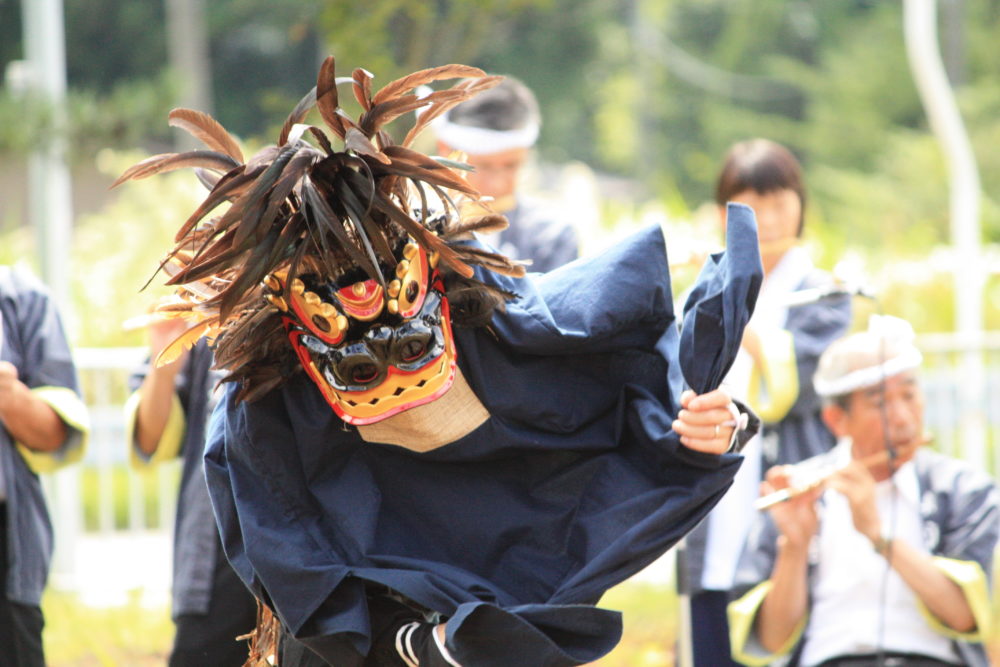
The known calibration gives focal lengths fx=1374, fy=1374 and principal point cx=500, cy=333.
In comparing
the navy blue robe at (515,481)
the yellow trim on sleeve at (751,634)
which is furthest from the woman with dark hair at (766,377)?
the navy blue robe at (515,481)

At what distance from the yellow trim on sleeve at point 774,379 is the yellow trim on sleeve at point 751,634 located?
507 millimetres

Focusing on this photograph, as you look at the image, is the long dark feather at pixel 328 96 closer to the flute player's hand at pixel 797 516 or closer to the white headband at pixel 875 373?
the flute player's hand at pixel 797 516

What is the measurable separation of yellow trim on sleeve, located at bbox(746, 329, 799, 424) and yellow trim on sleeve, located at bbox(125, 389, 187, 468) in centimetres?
162

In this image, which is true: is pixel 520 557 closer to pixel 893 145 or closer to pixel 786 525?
pixel 786 525

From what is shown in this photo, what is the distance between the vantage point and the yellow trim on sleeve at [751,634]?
3.69m

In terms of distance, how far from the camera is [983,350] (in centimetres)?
727

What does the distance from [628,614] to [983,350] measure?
2492 millimetres

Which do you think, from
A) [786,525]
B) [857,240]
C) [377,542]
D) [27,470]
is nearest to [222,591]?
[27,470]

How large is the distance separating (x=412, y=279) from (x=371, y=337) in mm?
129

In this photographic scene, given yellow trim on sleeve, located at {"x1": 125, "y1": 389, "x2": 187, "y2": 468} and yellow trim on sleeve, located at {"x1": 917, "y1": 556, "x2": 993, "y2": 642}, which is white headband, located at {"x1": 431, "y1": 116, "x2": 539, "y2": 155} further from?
yellow trim on sleeve, located at {"x1": 917, "y1": 556, "x2": 993, "y2": 642}

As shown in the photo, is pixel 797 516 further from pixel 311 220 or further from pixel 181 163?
pixel 181 163

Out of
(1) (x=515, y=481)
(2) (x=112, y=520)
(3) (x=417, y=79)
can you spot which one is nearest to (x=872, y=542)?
(1) (x=515, y=481)

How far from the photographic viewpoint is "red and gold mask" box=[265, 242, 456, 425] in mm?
2469

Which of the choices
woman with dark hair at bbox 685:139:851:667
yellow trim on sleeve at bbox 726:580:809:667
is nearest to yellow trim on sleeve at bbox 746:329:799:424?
woman with dark hair at bbox 685:139:851:667
